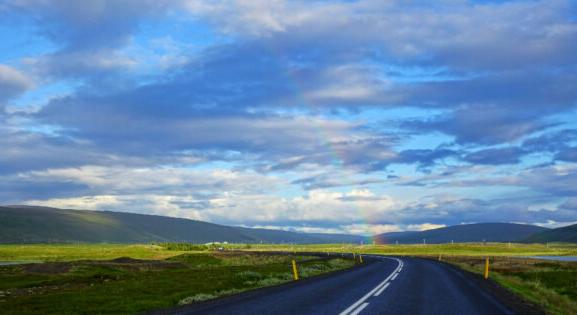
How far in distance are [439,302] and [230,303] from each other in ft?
26.1

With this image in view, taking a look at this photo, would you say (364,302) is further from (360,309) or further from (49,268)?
(49,268)

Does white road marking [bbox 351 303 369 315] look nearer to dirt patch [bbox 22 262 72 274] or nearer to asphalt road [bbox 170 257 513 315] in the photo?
asphalt road [bbox 170 257 513 315]

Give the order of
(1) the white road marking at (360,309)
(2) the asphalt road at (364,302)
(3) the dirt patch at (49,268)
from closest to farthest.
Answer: (1) the white road marking at (360,309) < (2) the asphalt road at (364,302) < (3) the dirt patch at (49,268)

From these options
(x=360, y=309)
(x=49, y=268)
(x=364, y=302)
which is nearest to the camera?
(x=360, y=309)

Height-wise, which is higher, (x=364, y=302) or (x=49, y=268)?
(x=364, y=302)

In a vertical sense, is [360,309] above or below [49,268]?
above

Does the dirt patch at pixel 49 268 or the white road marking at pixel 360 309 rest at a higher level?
the white road marking at pixel 360 309

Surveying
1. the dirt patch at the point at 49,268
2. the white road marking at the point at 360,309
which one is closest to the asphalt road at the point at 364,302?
the white road marking at the point at 360,309

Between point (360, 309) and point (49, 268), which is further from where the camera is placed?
point (49, 268)

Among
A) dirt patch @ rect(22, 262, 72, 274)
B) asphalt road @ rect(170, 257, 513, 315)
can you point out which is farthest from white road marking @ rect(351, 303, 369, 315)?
dirt patch @ rect(22, 262, 72, 274)

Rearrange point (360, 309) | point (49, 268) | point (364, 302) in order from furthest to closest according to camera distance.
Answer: point (49, 268), point (364, 302), point (360, 309)

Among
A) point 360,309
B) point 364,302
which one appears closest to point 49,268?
point 364,302

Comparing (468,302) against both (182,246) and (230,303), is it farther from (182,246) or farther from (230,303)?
(182,246)

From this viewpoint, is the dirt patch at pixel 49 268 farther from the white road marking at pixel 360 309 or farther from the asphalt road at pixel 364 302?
the white road marking at pixel 360 309
